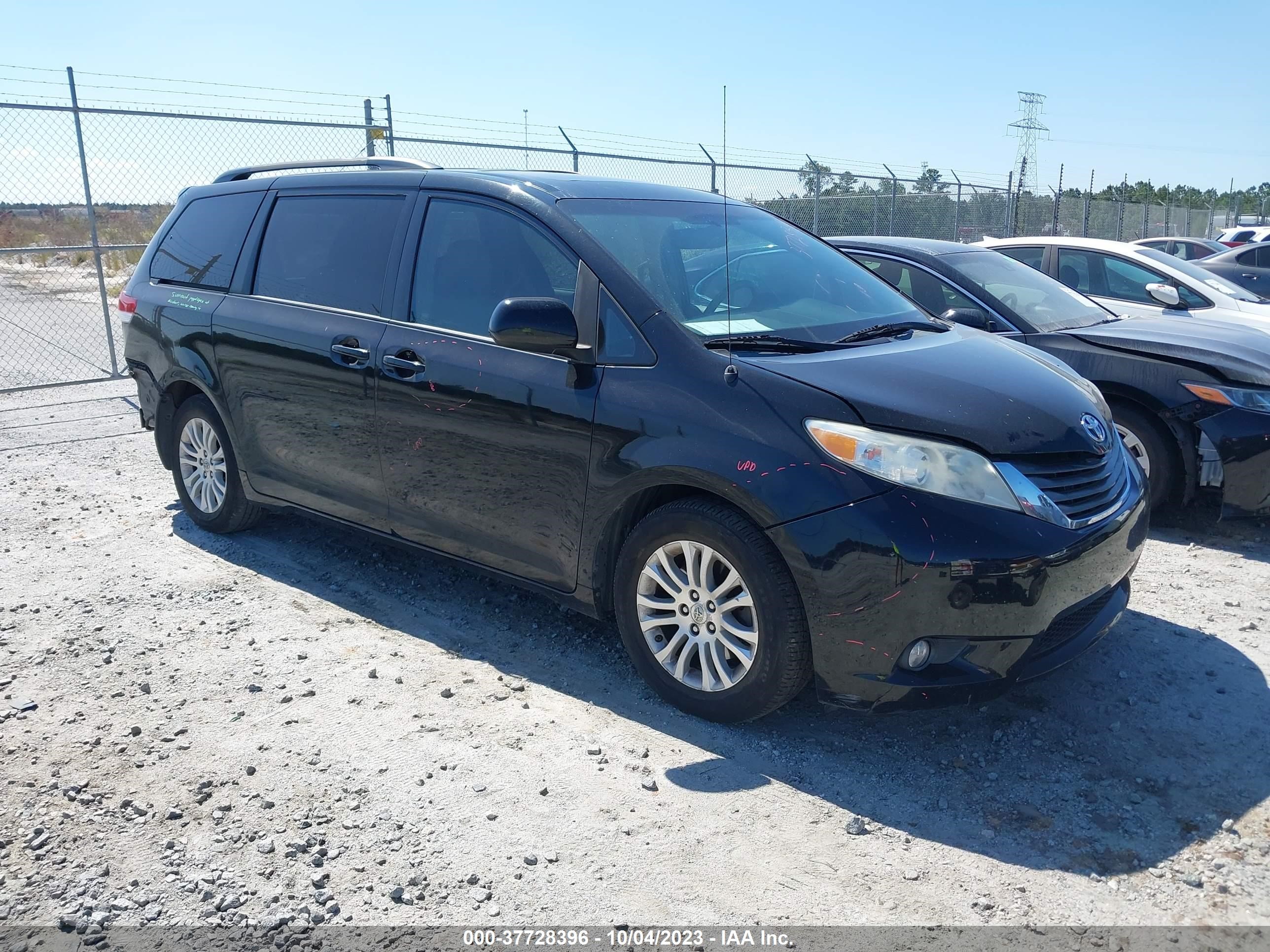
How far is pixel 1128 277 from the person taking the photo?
776 centimetres

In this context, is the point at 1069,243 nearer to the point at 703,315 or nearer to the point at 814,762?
the point at 703,315

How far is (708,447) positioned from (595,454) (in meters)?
0.49

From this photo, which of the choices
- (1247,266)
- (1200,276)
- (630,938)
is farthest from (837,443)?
(1247,266)

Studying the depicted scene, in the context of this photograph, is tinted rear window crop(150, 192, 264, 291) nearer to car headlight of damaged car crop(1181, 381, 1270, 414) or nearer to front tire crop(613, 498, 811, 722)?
front tire crop(613, 498, 811, 722)

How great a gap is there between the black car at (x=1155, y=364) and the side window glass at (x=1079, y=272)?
1.36m

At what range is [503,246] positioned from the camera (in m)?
4.03

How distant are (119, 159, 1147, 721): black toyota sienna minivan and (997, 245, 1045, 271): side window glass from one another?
4224 millimetres

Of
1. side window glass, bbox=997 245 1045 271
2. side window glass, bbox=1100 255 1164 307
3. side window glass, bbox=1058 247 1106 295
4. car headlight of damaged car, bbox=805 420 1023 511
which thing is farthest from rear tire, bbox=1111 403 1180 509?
car headlight of damaged car, bbox=805 420 1023 511

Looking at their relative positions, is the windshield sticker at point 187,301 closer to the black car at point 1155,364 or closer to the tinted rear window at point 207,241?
the tinted rear window at point 207,241

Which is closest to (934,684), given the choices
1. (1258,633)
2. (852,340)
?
(852,340)

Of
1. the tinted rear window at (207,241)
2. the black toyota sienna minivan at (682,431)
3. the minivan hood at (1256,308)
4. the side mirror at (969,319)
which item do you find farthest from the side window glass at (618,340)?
the minivan hood at (1256,308)

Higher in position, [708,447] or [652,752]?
[708,447]

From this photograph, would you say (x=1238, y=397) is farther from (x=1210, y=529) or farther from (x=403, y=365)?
(x=403, y=365)

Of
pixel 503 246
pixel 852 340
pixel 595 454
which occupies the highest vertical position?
pixel 503 246
